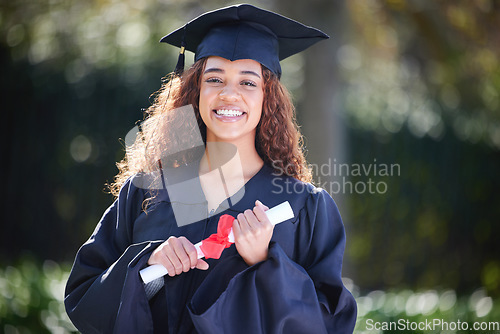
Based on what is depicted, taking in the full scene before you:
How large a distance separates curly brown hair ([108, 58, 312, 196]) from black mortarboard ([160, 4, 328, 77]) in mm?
79

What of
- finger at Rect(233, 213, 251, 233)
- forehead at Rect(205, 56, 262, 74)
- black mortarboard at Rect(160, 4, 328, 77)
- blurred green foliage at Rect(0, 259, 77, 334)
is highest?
black mortarboard at Rect(160, 4, 328, 77)

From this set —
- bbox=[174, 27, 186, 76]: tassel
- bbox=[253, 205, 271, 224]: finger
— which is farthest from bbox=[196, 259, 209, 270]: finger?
bbox=[174, 27, 186, 76]: tassel

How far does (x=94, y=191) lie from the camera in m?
6.57

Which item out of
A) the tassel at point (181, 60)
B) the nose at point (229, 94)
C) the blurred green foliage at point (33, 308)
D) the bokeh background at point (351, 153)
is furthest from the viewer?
the bokeh background at point (351, 153)

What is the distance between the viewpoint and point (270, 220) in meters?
2.00

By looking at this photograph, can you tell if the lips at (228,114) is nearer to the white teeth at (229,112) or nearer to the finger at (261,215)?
the white teeth at (229,112)

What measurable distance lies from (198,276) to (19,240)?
5.36 meters

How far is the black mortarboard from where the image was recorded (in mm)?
2275

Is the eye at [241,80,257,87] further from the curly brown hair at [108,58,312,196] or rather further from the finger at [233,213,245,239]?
the finger at [233,213,245,239]

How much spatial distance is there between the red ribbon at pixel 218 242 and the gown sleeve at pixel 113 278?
219 millimetres

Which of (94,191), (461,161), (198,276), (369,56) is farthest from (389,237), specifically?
(198,276)

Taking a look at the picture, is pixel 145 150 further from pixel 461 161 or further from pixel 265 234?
pixel 461 161

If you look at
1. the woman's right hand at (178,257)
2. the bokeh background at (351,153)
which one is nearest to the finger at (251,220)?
the woman's right hand at (178,257)

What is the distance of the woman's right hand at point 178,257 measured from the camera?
1990mm
